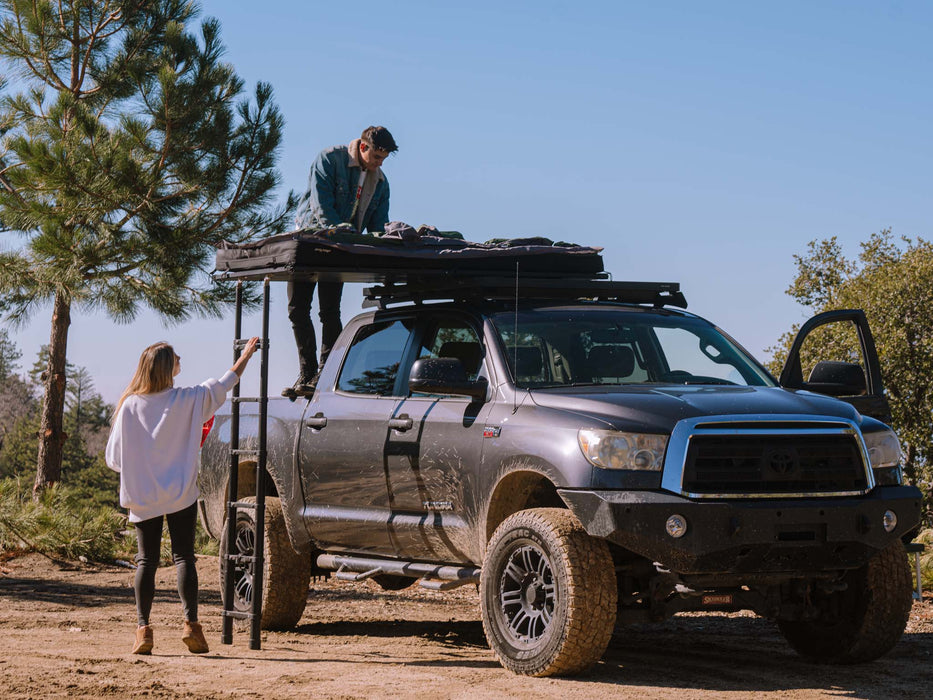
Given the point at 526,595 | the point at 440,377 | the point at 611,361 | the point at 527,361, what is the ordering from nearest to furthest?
1. the point at 526,595
2. the point at 440,377
3. the point at 527,361
4. the point at 611,361

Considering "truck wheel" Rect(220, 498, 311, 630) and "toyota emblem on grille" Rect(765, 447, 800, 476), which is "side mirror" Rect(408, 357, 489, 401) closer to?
"toyota emblem on grille" Rect(765, 447, 800, 476)

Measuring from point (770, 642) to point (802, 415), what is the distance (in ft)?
8.86

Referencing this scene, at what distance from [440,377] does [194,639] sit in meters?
2.35

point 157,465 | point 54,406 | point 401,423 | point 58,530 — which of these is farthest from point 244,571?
point 54,406

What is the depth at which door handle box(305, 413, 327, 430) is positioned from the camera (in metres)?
8.83

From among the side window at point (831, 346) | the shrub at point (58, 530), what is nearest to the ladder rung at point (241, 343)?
the shrub at point (58, 530)

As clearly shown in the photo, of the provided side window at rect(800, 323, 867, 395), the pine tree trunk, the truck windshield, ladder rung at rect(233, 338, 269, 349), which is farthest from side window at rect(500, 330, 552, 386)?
side window at rect(800, 323, 867, 395)

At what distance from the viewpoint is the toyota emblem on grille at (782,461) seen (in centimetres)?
668

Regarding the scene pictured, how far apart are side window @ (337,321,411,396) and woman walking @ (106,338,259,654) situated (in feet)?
3.55

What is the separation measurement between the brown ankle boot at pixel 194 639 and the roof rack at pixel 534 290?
8.02 ft

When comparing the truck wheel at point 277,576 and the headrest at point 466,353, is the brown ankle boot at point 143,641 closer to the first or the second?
the truck wheel at point 277,576

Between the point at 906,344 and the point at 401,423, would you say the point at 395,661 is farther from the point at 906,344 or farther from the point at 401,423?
the point at 906,344

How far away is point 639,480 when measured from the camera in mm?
6617

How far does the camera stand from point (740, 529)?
6.49 meters
